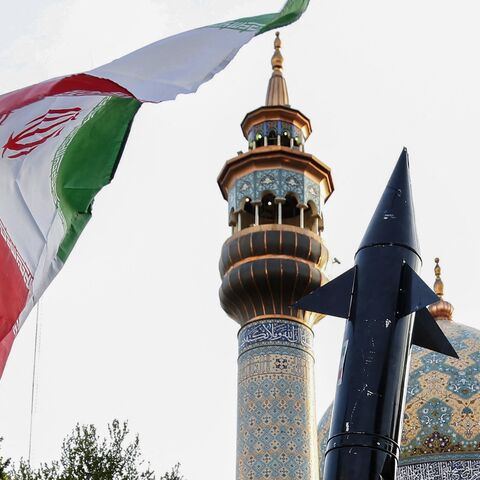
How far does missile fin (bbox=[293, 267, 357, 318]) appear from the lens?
1001 cm

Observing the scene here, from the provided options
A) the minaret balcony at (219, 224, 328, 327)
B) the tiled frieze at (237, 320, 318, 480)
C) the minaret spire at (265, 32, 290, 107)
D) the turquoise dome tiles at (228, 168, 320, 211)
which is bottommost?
the tiled frieze at (237, 320, 318, 480)

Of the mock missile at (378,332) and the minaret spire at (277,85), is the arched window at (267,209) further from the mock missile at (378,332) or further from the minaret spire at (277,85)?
the mock missile at (378,332)

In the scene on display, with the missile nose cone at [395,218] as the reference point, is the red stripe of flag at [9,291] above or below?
below

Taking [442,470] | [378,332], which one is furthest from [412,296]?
[442,470]

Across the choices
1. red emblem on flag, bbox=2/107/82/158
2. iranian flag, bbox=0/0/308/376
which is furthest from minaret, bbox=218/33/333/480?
red emblem on flag, bbox=2/107/82/158

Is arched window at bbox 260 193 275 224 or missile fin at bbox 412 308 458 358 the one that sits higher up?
arched window at bbox 260 193 275 224

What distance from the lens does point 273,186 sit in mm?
16953

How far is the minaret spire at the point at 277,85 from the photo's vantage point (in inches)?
723

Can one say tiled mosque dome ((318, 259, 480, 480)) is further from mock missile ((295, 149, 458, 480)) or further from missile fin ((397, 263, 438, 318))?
missile fin ((397, 263, 438, 318))

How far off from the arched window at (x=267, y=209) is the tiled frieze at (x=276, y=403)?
6.01 ft

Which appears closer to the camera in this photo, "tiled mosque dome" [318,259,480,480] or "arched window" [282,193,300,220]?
"arched window" [282,193,300,220]

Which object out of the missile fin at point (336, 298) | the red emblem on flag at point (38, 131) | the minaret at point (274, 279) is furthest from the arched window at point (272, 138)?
the red emblem on flag at point (38, 131)

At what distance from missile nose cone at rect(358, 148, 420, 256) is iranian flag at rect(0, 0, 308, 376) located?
4.79m

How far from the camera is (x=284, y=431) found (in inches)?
601
